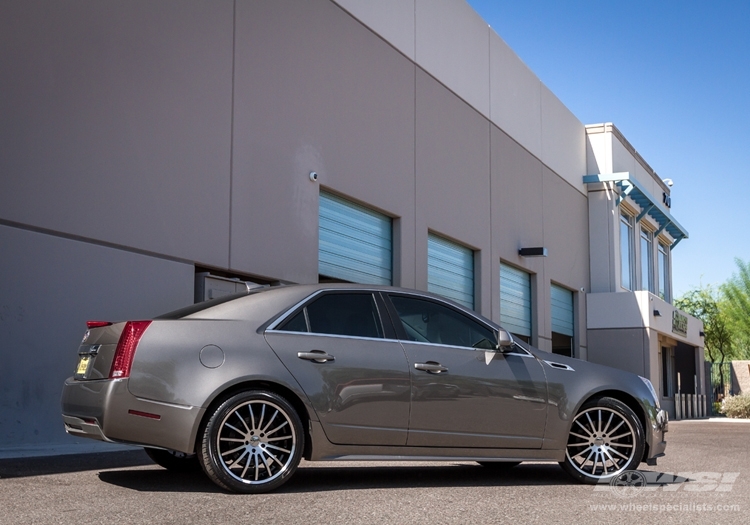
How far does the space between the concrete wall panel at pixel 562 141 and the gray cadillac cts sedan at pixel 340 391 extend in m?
19.5

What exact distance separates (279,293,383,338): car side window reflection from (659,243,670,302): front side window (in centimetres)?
3187

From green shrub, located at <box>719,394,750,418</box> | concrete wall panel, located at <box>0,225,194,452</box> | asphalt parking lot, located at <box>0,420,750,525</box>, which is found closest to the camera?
asphalt parking lot, located at <box>0,420,750,525</box>

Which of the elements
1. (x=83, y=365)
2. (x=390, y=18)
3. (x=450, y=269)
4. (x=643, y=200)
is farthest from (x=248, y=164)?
(x=643, y=200)

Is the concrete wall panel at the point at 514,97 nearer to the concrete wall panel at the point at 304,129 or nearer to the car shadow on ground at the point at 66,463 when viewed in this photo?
the concrete wall panel at the point at 304,129

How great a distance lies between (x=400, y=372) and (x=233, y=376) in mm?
1300

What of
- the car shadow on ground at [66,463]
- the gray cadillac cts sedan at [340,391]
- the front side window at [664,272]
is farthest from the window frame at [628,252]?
the car shadow on ground at [66,463]

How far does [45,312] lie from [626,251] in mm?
25318

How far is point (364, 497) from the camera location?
6164mm

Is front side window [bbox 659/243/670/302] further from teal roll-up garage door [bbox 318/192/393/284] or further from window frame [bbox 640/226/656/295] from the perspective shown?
teal roll-up garage door [bbox 318/192/393/284]

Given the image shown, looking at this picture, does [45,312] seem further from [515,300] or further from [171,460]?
[515,300]

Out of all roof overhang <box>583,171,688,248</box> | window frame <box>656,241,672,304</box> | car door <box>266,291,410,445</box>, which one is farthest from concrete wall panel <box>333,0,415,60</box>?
window frame <box>656,241,672,304</box>

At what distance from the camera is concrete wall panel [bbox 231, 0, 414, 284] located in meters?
13.5

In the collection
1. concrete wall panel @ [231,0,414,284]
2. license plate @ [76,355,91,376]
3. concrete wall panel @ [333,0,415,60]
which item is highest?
concrete wall panel @ [333,0,415,60]

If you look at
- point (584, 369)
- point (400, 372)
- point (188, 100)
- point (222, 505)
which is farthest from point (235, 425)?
point (188, 100)
